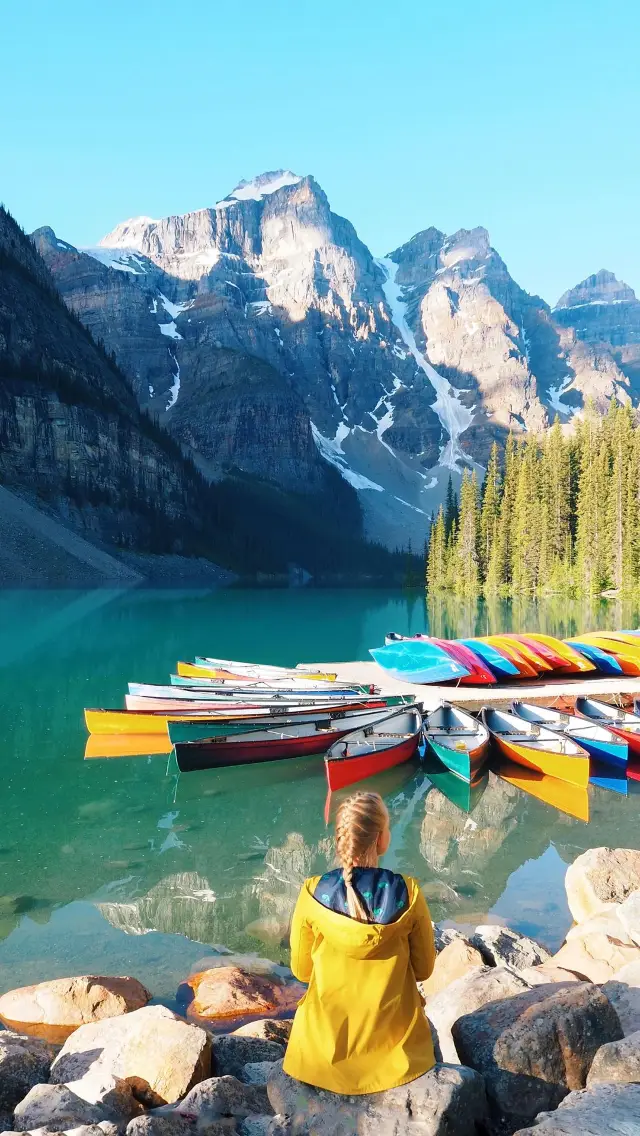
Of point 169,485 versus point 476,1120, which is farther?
point 169,485

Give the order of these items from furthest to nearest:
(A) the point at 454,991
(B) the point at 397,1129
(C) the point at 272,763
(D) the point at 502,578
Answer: (D) the point at 502,578 → (C) the point at 272,763 → (A) the point at 454,991 → (B) the point at 397,1129

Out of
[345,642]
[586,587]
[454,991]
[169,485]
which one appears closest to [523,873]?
[454,991]

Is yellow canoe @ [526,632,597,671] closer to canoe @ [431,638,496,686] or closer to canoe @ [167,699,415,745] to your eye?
canoe @ [431,638,496,686]

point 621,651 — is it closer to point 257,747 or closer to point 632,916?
point 257,747

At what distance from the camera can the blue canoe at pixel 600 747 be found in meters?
19.2

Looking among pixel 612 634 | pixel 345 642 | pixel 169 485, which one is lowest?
pixel 345 642

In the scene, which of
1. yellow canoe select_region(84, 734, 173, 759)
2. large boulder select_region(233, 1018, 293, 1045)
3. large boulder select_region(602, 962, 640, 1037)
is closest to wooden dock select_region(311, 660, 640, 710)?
yellow canoe select_region(84, 734, 173, 759)

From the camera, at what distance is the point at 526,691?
26.2 m

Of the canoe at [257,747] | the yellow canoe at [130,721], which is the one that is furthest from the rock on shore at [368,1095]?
the yellow canoe at [130,721]

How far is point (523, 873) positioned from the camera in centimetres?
1400

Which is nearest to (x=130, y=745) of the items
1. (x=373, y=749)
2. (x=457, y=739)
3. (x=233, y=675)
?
(x=233, y=675)

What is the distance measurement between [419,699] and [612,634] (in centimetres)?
1126

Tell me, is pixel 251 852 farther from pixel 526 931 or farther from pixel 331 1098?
pixel 331 1098

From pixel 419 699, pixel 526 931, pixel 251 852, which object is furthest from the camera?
pixel 419 699
